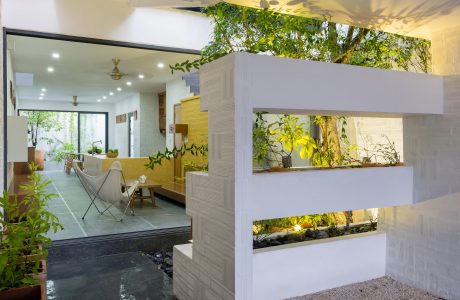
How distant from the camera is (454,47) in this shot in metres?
2.75

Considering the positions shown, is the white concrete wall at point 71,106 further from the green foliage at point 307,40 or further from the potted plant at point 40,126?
the green foliage at point 307,40

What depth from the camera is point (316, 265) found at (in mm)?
2781

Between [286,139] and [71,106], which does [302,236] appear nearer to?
[286,139]

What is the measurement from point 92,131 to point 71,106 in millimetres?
884

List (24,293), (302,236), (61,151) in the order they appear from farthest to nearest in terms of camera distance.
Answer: (61,151)
(302,236)
(24,293)

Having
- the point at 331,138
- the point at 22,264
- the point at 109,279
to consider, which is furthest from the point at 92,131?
the point at 22,264

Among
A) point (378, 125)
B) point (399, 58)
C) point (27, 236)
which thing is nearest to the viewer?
point (27, 236)

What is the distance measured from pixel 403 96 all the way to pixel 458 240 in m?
1.09

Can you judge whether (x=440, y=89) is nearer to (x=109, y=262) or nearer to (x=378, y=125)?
(x=378, y=125)

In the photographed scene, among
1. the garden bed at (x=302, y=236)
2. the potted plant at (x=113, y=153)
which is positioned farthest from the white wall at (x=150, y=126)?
the garden bed at (x=302, y=236)

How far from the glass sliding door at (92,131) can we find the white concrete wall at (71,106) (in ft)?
0.56

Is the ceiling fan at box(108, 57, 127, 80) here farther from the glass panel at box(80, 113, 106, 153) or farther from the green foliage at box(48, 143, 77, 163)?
the green foliage at box(48, 143, 77, 163)

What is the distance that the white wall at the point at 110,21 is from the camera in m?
3.95

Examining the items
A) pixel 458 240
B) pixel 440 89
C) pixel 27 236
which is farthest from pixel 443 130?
pixel 27 236
